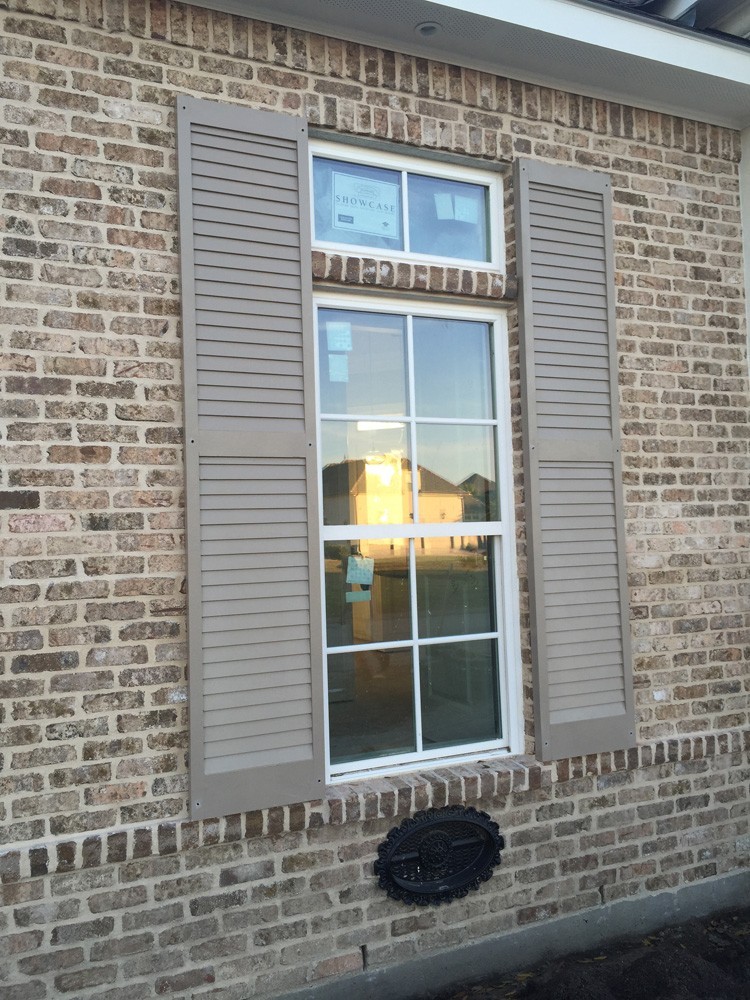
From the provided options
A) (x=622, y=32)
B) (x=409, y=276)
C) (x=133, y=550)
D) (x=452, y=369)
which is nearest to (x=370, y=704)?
(x=133, y=550)

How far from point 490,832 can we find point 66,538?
222cm

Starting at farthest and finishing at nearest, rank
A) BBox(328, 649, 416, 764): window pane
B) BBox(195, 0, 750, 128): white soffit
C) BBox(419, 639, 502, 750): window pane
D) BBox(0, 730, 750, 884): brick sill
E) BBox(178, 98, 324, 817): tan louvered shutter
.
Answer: BBox(419, 639, 502, 750): window pane < BBox(328, 649, 416, 764): window pane < BBox(195, 0, 750, 128): white soffit < BBox(178, 98, 324, 817): tan louvered shutter < BBox(0, 730, 750, 884): brick sill

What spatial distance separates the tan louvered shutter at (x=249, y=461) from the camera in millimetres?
3107

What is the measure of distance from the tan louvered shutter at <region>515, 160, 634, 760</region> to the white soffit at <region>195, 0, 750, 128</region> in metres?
0.47

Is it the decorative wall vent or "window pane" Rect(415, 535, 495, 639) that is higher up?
"window pane" Rect(415, 535, 495, 639)

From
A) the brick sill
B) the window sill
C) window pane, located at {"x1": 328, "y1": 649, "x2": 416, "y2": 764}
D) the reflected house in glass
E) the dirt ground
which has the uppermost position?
the window sill

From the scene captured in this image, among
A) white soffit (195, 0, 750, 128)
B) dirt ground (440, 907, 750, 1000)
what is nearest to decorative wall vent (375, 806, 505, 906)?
dirt ground (440, 907, 750, 1000)

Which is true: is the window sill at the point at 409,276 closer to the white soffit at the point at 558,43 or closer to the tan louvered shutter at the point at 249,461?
the tan louvered shutter at the point at 249,461

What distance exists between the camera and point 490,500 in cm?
392

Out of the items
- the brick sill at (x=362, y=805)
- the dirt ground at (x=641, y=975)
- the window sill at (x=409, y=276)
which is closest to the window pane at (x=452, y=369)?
the window sill at (x=409, y=276)

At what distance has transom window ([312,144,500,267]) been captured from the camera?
361 centimetres

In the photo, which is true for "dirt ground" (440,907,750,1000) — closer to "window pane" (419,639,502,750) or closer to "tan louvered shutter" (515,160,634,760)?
"tan louvered shutter" (515,160,634,760)

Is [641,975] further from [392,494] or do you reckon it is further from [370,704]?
[392,494]

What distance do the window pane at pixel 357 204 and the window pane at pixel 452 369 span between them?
1.43ft
